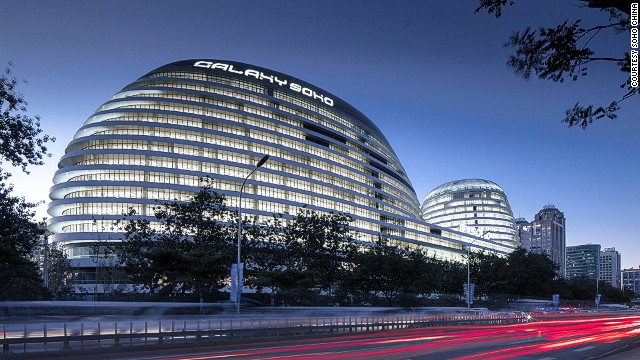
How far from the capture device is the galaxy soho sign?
14375cm

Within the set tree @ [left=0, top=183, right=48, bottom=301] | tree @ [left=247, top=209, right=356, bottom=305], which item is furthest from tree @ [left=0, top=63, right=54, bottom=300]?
tree @ [left=247, top=209, right=356, bottom=305]

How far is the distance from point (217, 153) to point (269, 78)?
3092 centimetres

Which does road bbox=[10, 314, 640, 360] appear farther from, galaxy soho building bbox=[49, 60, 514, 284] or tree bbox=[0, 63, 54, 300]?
galaxy soho building bbox=[49, 60, 514, 284]

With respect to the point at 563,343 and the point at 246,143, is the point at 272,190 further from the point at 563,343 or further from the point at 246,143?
the point at 563,343

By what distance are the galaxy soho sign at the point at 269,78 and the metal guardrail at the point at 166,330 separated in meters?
111

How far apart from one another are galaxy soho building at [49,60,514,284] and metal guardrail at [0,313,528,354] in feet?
232

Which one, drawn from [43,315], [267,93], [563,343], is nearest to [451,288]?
[267,93]

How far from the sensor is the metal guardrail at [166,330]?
22.7 m

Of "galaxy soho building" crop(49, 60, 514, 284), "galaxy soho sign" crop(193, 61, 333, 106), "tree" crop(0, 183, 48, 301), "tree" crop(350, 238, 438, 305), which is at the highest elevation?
"galaxy soho sign" crop(193, 61, 333, 106)

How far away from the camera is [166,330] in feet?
92.9

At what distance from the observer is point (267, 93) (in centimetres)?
14800

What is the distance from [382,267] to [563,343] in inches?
1378

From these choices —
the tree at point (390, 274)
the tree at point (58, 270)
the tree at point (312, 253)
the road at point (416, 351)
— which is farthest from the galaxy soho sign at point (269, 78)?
the road at point (416, 351)

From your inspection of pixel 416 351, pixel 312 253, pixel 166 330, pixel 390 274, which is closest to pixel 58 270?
pixel 312 253
